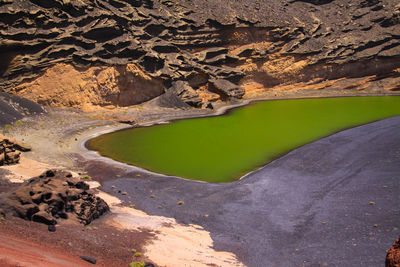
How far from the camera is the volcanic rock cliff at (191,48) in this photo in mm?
33875

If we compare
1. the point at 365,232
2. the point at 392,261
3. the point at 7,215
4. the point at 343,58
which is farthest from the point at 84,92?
the point at 343,58

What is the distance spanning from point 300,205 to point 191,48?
36091mm

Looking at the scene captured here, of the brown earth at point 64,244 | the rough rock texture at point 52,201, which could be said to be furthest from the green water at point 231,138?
the brown earth at point 64,244

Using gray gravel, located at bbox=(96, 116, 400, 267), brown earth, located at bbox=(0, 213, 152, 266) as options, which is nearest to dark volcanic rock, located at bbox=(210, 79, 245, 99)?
gray gravel, located at bbox=(96, 116, 400, 267)

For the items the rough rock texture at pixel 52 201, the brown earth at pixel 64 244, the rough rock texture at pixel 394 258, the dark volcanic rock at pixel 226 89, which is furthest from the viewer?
the dark volcanic rock at pixel 226 89

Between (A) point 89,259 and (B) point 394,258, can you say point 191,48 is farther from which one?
(B) point 394,258

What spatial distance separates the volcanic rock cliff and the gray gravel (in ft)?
67.2

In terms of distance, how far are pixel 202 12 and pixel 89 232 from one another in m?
43.6

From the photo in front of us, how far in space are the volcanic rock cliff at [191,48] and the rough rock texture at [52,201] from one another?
79.8 ft

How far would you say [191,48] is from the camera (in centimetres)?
4638

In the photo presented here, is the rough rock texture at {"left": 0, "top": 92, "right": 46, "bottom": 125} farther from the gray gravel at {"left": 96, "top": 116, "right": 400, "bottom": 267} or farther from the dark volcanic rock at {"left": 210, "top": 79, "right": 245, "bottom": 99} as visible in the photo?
the dark volcanic rock at {"left": 210, "top": 79, "right": 245, "bottom": 99}

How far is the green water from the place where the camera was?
65.9 feet

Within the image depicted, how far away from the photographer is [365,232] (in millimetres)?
11164

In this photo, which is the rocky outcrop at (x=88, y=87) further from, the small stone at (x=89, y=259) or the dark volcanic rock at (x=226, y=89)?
the small stone at (x=89, y=259)
